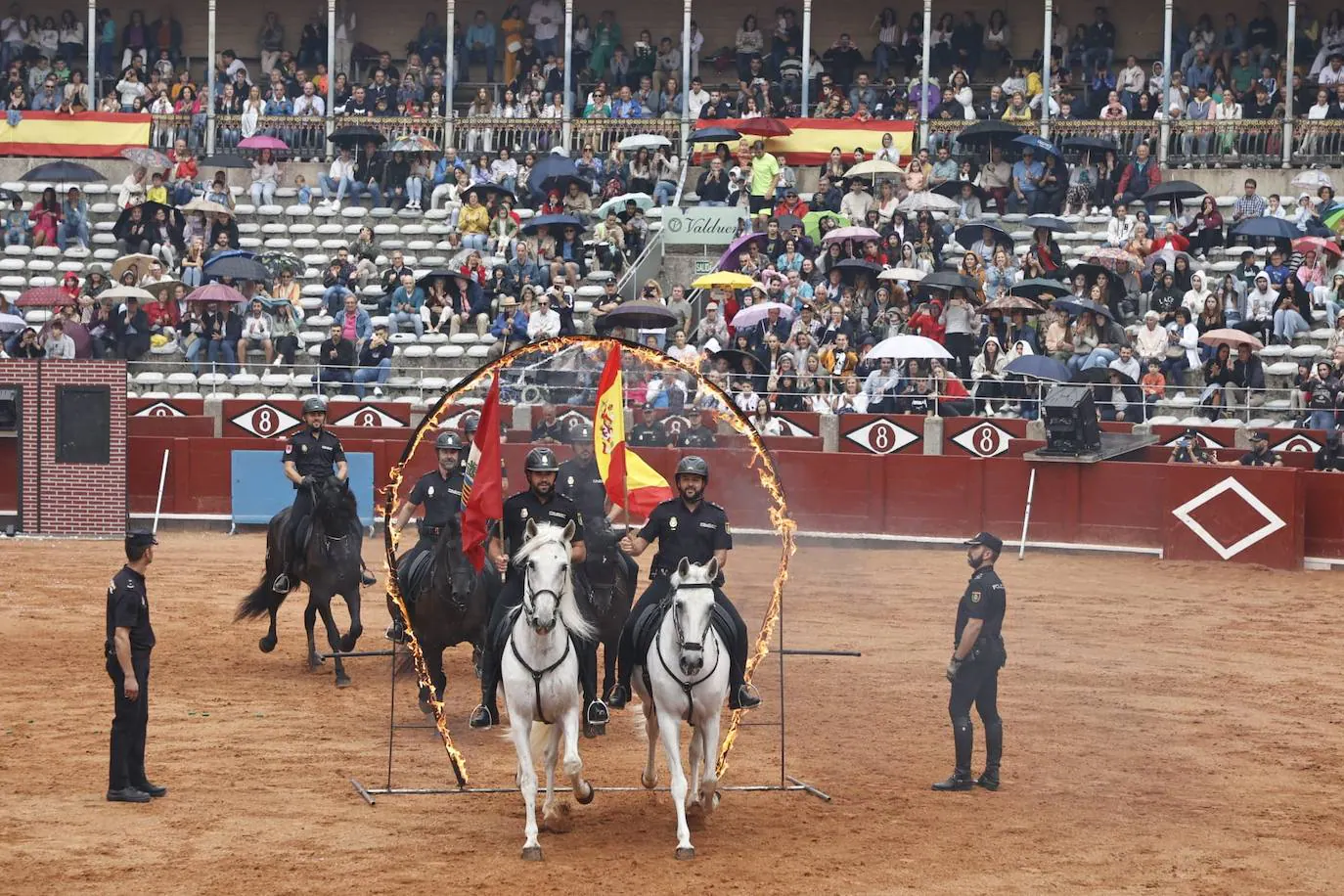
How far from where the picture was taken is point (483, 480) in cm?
1302

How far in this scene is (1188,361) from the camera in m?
28.6

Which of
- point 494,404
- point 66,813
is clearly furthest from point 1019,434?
point 66,813

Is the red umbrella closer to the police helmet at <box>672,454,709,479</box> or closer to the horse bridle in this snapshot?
the police helmet at <box>672,454,709,479</box>

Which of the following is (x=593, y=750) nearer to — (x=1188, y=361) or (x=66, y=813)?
(x=66, y=813)

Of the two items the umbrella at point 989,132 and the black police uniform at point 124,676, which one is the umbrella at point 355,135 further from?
the black police uniform at point 124,676

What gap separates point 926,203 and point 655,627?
22.0 metres

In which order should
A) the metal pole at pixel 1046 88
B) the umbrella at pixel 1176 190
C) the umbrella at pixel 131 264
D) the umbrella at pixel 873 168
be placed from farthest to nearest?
1. the metal pole at pixel 1046 88
2. the umbrella at pixel 873 168
3. the umbrella at pixel 131 264
4. the umbrella at pixel 1176 190

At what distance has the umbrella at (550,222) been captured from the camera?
33750 millimetres

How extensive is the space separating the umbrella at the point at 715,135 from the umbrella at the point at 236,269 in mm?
8688

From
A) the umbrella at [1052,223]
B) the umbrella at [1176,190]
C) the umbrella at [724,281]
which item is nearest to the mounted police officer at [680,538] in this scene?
the umbrella at [724,281]

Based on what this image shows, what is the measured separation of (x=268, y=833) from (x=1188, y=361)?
1952cm

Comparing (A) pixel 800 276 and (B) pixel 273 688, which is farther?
(A) pixel 800 276

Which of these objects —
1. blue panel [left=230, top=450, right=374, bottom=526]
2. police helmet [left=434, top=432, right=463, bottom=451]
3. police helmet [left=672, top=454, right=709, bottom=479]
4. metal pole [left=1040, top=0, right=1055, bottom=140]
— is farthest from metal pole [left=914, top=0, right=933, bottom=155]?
police helmet [left=672, top=454, right=709, bottom=479]

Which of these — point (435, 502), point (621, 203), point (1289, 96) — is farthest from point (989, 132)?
point (435, 502)
